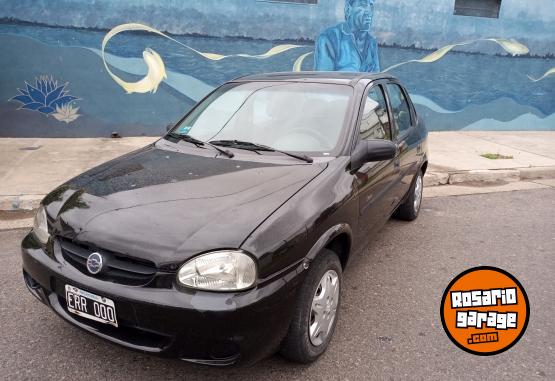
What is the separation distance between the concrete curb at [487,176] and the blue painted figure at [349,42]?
375 centimetres

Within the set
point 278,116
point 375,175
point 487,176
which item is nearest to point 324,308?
point 375,175

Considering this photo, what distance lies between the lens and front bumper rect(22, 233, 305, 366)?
6.34 feet

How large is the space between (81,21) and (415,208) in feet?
21.1

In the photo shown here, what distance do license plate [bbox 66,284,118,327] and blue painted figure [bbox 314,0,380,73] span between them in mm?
7873

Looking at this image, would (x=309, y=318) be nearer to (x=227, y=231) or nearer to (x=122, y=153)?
(x=227, y=231)

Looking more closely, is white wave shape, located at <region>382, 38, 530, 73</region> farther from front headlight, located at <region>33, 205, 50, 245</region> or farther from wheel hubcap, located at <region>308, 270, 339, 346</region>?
front headlight, located at <region>33, 205, 50, 245</region>

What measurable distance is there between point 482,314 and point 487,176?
5039 mm

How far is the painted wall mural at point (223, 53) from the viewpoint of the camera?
Answer: 7.53 m

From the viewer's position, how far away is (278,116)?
3268 millimetres

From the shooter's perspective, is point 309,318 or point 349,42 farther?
point 349,42

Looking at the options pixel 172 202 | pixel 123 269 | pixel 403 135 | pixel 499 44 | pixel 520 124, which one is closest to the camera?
pixel 123 269

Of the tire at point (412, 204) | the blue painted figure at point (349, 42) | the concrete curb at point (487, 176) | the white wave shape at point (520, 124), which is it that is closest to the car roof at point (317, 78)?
the tire at point (412, 204)

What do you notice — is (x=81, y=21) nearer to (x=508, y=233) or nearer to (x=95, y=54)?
(x=95, y=54)

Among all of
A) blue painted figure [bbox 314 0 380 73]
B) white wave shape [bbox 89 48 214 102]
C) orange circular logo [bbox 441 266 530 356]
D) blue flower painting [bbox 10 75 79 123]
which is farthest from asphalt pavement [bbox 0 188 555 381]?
blue painted figure [bbox 314 0 380 73]
